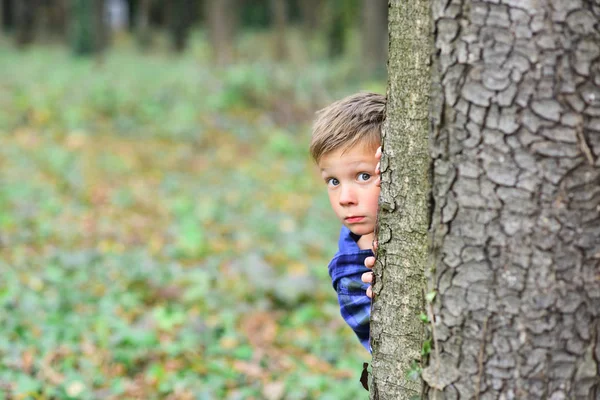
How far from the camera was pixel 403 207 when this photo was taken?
6.45 feet

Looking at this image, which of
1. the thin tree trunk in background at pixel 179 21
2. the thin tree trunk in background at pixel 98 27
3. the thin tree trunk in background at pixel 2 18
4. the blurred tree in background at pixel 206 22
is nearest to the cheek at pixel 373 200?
the blurred tree in background at pixel 206 22

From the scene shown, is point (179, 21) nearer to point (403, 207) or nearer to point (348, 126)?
point (348, 126)

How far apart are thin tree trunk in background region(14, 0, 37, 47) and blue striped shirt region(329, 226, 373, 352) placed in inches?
928

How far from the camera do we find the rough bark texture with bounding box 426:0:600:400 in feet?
5.09

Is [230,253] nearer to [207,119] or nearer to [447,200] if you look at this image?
[447,200]

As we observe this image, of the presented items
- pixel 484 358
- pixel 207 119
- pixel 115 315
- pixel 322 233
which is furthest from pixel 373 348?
pixel 207 119

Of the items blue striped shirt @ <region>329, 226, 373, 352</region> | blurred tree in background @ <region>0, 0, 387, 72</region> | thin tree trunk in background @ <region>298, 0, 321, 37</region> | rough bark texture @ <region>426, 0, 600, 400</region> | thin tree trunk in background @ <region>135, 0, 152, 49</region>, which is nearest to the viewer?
rough bark texture @ <region>426, 0, 600, 400</region>

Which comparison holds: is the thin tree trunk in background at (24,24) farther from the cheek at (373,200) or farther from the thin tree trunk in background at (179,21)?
the cheek at (373,200)

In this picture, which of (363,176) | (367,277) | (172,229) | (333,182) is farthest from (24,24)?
(367,277)

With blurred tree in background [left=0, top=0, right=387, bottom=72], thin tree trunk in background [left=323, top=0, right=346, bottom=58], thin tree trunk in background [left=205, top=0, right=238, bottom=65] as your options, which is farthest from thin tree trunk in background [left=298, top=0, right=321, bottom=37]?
thin tree trunk in background [left=205, top=0, right=238, bottom=65]

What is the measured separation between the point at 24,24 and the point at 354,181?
24820mm

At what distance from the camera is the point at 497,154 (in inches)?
63.1

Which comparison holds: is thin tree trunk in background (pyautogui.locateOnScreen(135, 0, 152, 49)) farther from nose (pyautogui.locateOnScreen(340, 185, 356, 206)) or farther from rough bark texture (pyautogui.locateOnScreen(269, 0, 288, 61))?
nose (pyautogui.locateOnScreen(340, 185, 356, 206))

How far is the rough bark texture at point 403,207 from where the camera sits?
189 cm
